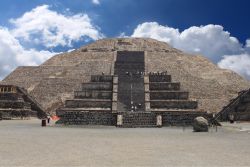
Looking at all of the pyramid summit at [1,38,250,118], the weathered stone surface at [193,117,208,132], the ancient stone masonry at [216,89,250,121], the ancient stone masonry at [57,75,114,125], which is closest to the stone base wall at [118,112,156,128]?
the ancient stone masonry at [57,75,114,125]

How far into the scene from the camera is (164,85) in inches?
1560

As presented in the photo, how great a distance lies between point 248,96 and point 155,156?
30102 millimetres

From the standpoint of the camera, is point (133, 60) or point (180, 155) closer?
point (180, 155)

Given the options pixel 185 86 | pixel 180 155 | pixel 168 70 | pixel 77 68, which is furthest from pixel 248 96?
pixel 180 155

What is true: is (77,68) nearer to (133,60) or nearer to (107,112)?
(133,60)

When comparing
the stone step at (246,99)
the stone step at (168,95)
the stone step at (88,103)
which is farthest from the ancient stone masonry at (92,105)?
the stone step at (246,99)

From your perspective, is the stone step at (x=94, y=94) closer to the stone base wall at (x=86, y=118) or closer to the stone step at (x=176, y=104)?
the stone step at (x=176, y=104)

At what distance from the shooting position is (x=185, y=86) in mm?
48156

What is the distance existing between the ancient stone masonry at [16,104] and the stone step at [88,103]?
6263mm

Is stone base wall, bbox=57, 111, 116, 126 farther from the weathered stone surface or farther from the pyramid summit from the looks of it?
the weathered stone surface

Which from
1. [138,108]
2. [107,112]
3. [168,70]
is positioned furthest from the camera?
[168,70]

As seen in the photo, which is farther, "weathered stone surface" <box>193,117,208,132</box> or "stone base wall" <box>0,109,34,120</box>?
"stone base wall" <box>0,109,34,120</box>

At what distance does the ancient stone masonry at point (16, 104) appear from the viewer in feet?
127

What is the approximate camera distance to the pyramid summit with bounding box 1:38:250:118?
46.8 metres
